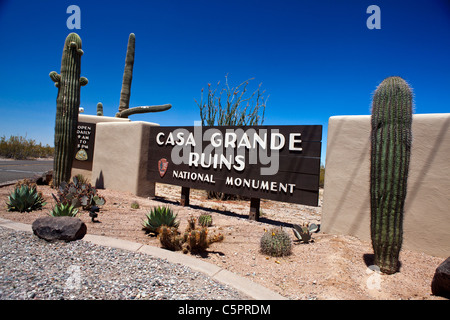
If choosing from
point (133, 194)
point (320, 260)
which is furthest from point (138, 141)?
point (320, 260)

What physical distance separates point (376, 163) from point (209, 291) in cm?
258

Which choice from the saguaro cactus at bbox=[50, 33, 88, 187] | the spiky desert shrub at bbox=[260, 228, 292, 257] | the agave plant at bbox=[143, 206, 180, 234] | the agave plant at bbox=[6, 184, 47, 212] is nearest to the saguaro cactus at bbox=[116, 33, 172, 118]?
the saguaro cactus at bbox=[50, 33, 88, 187]

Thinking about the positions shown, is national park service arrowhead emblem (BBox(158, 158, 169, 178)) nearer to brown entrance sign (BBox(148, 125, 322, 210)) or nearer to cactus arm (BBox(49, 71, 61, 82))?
brown entrance sign (BBox(148, 125, 322, 210))

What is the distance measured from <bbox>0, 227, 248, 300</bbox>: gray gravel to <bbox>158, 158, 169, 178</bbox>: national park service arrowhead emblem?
14.9 feet

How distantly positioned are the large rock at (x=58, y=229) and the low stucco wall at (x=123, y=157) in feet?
15.7

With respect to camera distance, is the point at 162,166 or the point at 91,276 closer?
the point at 91,276

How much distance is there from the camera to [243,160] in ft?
21.6

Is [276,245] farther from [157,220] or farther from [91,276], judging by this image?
[91,276]

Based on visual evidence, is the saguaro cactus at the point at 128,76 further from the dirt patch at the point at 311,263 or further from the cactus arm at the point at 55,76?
the dirt patch at the point at 311,263

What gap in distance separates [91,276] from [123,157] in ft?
22.0

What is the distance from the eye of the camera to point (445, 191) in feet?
14.2

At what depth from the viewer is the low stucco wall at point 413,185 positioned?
14.3 ft

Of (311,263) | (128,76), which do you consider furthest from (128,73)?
(311,263)

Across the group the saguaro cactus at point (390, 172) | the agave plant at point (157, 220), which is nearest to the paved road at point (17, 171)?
the agave plant at point (157, 220)
